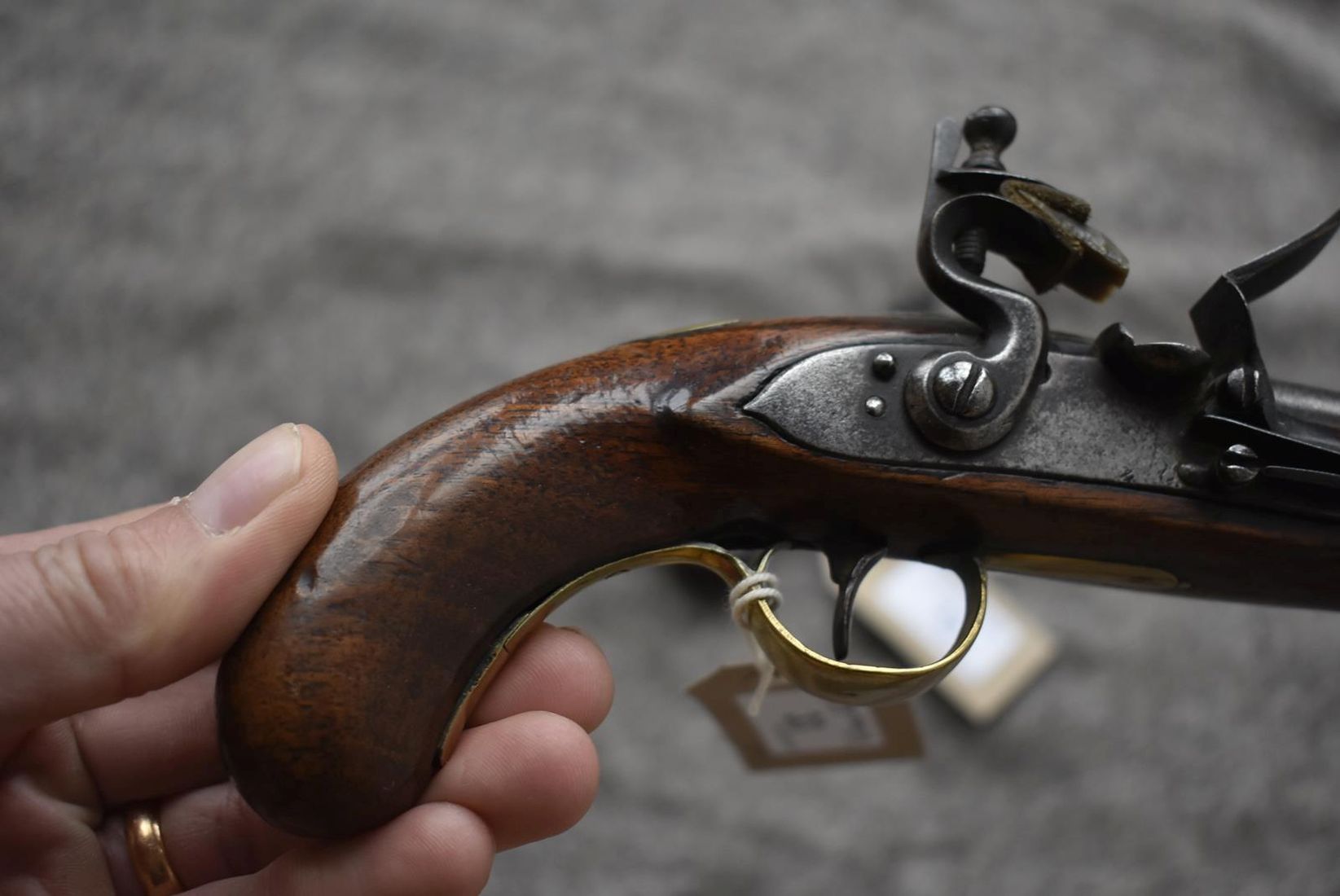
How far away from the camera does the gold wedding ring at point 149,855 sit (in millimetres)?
1665

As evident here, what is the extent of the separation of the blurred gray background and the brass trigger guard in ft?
2.98

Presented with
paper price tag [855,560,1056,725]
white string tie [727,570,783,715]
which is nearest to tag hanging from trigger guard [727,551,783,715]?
white string tie [727,570,783,715]

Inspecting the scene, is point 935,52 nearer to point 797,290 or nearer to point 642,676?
point 797,290

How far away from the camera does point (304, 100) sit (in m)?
2.78

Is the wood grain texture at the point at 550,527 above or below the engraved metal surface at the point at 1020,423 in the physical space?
below

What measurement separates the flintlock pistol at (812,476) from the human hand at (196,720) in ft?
0.24

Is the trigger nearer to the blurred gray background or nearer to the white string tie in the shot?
the white string tie

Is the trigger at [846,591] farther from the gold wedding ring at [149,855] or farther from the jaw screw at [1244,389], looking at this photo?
the gold wedding ring at [149,855]

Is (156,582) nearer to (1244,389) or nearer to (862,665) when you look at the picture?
(862,665)

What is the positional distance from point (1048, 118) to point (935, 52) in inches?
14.7

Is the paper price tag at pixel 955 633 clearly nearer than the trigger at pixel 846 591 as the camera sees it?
No

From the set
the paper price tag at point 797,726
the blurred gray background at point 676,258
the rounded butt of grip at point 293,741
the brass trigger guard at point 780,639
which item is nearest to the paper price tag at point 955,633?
the blurred gray background at point 676,258

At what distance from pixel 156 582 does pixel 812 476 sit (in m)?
0.84

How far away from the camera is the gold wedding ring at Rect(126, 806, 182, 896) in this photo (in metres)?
1.67
